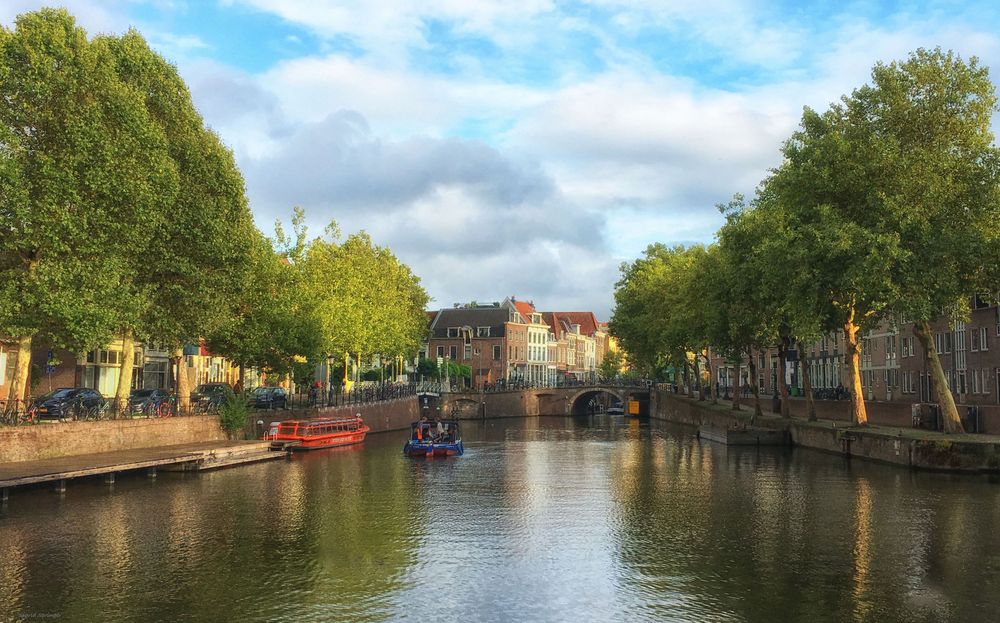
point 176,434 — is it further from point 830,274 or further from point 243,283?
point 830,274

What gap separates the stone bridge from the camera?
114 meters

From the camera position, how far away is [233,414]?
5441 cm

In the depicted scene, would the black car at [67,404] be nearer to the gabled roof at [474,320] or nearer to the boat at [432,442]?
the boat at [432,442]

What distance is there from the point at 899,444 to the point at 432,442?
1102 inches

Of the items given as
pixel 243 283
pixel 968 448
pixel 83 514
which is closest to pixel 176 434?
pixel 243 283

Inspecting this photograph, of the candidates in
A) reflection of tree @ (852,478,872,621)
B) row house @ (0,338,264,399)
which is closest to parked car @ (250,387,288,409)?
row house @ (0,338,264,399)

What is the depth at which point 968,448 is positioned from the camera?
4159cm

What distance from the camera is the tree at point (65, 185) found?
3741 centimetres

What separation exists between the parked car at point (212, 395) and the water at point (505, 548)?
489 inches

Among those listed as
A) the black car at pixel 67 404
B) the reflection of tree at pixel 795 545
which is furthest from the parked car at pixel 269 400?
the reflection of tree at pixel 795 545

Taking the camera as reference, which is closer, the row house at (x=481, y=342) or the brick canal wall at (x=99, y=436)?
the brick canal wall at (x=99, y=436)

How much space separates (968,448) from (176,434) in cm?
4247

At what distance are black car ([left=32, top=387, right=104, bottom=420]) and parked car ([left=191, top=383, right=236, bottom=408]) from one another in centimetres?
694

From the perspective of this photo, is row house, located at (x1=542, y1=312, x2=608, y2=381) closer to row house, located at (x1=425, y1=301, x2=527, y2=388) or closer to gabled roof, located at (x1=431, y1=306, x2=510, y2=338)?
row house, located at (x1=425, y1=301, x2=527, y2=388)
